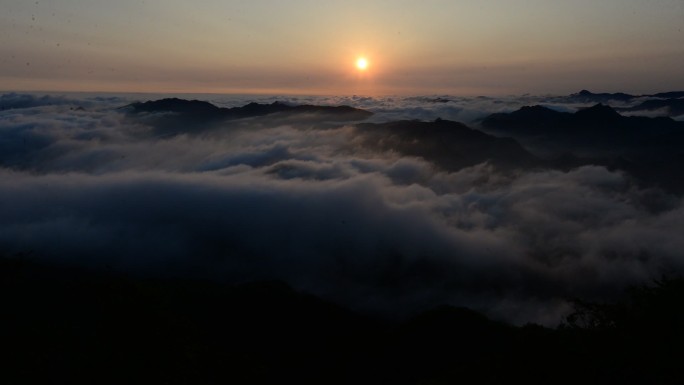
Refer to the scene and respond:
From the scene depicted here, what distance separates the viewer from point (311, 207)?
640ft

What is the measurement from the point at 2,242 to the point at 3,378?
122669 millimetres

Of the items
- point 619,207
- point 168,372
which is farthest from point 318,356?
point 619,207

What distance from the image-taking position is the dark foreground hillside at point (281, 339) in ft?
157

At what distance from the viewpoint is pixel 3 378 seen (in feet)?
211

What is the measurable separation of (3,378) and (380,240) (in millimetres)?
130464

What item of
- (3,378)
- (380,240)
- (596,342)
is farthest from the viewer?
(380,240)

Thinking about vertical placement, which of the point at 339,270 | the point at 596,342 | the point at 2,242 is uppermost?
the point at 596,342

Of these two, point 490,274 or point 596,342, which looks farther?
point 490,274

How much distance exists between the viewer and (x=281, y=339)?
3927 inches

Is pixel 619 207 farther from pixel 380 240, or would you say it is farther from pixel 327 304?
pixel 327 304

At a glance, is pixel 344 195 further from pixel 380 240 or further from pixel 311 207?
pixel 380 240

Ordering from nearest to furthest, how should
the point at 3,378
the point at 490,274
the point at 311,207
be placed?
the point at 3,378 → the point at 490,274 → the point at 311,207

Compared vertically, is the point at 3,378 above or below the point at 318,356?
above

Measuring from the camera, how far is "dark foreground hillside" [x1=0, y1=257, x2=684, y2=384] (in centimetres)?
4778
